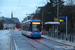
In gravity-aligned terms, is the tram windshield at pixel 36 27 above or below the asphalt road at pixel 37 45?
above

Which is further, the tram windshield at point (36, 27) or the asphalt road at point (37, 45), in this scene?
the tram windshield at point (36, 27)

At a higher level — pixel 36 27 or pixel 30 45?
pixel 36 27

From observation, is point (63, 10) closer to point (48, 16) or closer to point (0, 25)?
point (48, 16)

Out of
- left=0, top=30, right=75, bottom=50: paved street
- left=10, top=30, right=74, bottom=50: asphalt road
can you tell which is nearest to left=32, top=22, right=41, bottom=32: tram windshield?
left=0, top=30, right=75, bottom=50: paved street

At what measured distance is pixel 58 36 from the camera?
2303 centimetres

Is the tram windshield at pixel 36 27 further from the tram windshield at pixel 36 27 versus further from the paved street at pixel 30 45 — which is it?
the paved street at pixel 30 45

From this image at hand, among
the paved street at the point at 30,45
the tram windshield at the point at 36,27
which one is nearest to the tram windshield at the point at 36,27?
the tram windshield at the point at 36,27

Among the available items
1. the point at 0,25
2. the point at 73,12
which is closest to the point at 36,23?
the point at 73,12

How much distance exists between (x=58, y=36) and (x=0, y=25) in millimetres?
→ 86775

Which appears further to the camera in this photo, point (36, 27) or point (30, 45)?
point (36, 27)

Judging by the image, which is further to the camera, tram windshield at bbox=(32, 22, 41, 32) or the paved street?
tram windshield at bbox=(32, 22, 41, 32)

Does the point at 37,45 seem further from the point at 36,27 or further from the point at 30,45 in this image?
the point at 36,27

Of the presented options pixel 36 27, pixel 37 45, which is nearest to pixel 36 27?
pixel 36 27

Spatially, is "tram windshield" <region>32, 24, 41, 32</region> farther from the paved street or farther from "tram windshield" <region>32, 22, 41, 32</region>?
the paved street
